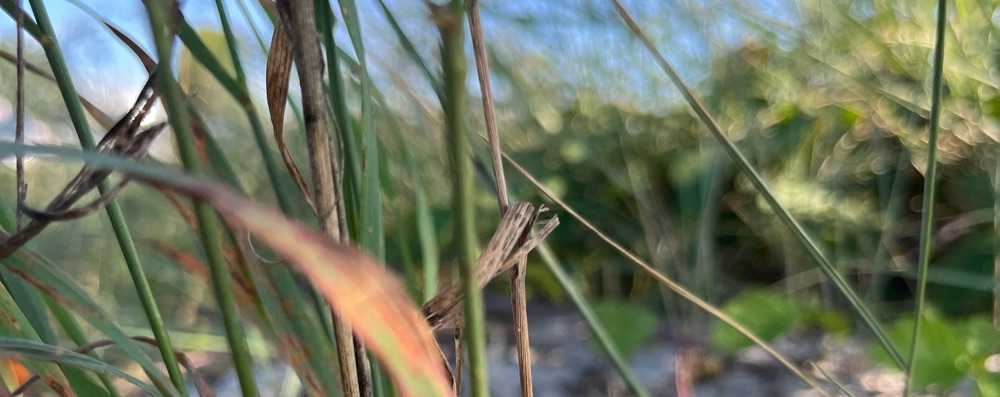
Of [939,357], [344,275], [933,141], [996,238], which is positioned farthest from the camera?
[996,238]

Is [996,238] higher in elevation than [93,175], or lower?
higher

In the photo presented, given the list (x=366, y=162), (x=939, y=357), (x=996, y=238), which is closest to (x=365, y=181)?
(x=366, y=162)

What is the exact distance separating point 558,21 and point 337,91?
457 mm

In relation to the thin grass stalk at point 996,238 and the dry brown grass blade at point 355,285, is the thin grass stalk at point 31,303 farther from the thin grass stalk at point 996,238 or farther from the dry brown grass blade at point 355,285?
the thin grass stalk at point 996,238

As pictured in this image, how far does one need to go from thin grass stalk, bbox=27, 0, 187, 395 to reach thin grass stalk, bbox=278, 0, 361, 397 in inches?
1.8

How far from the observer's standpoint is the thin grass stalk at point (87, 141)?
156 mm

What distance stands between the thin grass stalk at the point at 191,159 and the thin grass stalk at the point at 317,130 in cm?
2

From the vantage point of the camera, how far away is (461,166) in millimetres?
82

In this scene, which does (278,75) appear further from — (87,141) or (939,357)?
(939,357)

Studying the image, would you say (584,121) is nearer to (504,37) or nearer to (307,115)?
(504,37)

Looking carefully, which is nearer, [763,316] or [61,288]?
A: [61,288]

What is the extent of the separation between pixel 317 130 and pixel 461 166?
7 cm

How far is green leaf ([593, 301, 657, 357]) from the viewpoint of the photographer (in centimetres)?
49

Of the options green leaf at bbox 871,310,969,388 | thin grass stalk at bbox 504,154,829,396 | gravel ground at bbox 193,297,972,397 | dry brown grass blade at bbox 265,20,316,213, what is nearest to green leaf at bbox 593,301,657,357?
gravel ground at bbox 193,297,972,397
